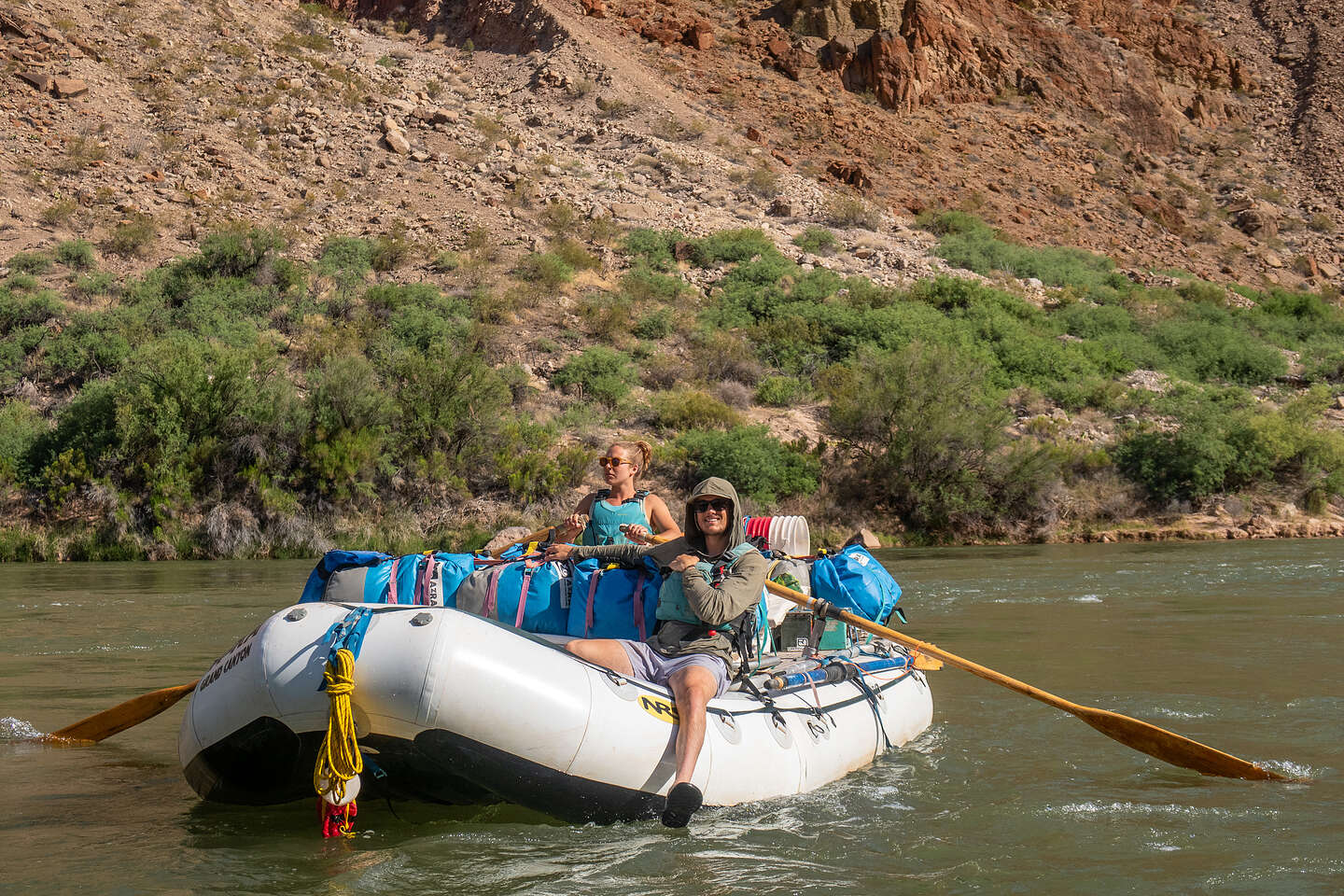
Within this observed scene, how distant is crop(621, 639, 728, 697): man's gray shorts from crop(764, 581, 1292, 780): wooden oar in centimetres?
87

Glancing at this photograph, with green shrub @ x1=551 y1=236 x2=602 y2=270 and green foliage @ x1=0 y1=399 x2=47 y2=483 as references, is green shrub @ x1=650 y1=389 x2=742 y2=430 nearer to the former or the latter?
green shrub @ x1=551 y1=236 x2=602 y2=270

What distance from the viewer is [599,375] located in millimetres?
21031

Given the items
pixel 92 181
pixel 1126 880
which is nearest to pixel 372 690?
pixel 1126 880

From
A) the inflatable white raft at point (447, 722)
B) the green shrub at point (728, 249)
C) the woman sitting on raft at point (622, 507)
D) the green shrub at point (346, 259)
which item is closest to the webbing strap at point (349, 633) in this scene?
the inflatable white raft at point (447, 722)

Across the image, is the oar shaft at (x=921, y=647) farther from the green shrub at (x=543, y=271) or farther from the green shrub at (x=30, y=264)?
the green shrub at (x=30, y=264)

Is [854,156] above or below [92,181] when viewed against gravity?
above

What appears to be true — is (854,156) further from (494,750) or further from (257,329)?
(494,750)

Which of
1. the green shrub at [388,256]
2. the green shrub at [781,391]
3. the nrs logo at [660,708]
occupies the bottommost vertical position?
the nrs logo at [660,708]

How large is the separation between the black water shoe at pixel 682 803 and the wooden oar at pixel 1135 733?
157cm

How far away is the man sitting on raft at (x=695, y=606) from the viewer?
4.63m

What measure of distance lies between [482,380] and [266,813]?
13.9 metres

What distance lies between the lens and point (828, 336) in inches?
933

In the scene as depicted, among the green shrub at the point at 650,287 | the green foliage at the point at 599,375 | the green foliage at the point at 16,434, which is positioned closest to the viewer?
the green foliage at the point at 16,434

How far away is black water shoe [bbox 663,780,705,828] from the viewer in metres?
4.18
